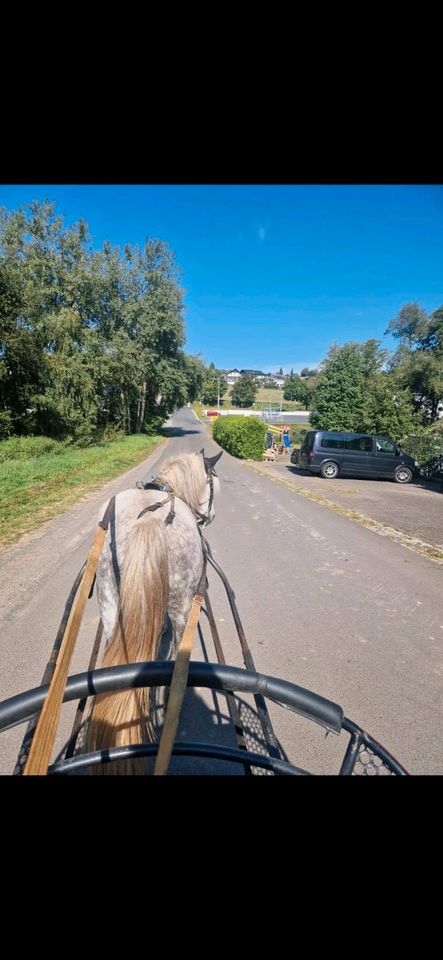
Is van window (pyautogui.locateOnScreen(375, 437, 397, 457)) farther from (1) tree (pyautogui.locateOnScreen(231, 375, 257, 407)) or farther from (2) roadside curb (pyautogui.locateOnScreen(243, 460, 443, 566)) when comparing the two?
(1) tree (pyautogui.locateOnScreen(231, 375, 257, 407))

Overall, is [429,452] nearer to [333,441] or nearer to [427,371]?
[333,441]

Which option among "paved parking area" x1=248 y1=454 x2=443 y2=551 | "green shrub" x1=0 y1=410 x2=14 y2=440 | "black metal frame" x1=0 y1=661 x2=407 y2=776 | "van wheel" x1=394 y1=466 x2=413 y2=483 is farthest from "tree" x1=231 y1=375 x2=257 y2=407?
"black metal frame" x1=0 y1=661 x2=407 y2=776

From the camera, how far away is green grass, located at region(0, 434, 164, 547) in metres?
6.26

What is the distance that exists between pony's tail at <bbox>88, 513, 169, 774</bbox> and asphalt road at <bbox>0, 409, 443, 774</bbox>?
784 millimetres

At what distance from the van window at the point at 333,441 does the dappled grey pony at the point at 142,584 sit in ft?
36.0

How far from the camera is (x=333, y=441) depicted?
12.8 m

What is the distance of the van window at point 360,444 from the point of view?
12695mm

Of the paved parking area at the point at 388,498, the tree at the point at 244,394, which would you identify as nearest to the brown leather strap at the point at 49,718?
the paved parking area at the point at 388,498
